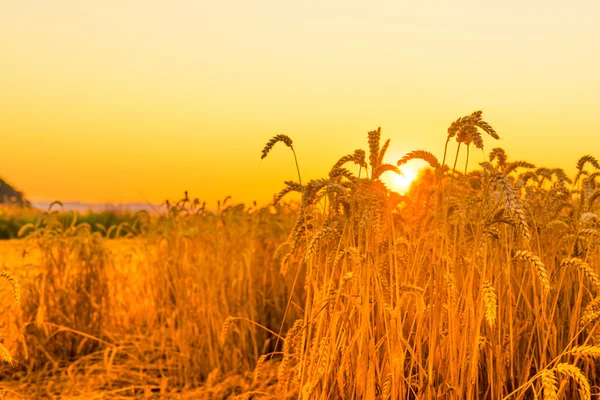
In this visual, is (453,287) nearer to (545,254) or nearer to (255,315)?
(545,254)

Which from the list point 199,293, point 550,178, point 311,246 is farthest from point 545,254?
point 199,293

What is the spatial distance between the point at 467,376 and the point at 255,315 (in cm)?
248

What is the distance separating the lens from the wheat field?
2570mm

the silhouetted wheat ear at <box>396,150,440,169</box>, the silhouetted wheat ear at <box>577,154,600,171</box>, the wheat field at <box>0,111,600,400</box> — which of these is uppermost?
the silhouetted wheat ear at <box>577,154,600,171</box>

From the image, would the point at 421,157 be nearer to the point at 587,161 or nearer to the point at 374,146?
the point at 374,146

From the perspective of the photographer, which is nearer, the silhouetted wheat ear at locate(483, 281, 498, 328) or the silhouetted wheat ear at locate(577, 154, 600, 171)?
the silhouetted wheat ear at locate(483, 281, 498, 328)

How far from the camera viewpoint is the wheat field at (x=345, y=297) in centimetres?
257

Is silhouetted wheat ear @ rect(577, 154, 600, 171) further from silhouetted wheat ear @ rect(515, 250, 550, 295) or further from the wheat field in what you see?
silhouetted wheat ear @ rect(515, 250, 550, 295)

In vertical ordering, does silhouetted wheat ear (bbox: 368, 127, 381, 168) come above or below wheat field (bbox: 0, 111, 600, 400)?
above

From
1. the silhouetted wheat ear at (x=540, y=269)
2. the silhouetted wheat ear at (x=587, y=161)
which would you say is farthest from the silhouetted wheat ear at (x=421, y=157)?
the silhouetted wheat ear at (x=587, y=161)

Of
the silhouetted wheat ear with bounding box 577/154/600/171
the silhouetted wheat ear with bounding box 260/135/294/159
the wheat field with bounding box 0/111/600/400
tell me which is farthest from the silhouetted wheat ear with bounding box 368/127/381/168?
the silhouetted wheat ear with bounding box 577/154/600/171

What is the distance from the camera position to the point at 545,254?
3734 mm

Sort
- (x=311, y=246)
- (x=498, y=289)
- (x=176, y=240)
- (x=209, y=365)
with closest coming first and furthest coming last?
(x=311, y=246)
(x=498, y=289)
(x=209, y=365)
(x=176, y=240)

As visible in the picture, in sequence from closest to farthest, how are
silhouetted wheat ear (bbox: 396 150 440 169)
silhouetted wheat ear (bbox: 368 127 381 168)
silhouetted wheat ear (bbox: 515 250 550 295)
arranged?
silhouetted wheat ear (bbox: 515 250 550 295) → silhouetted wheat ear (bbox: 396 150 440 169) → silhouetted wheat ear (bbox: 368 127 381 168)
